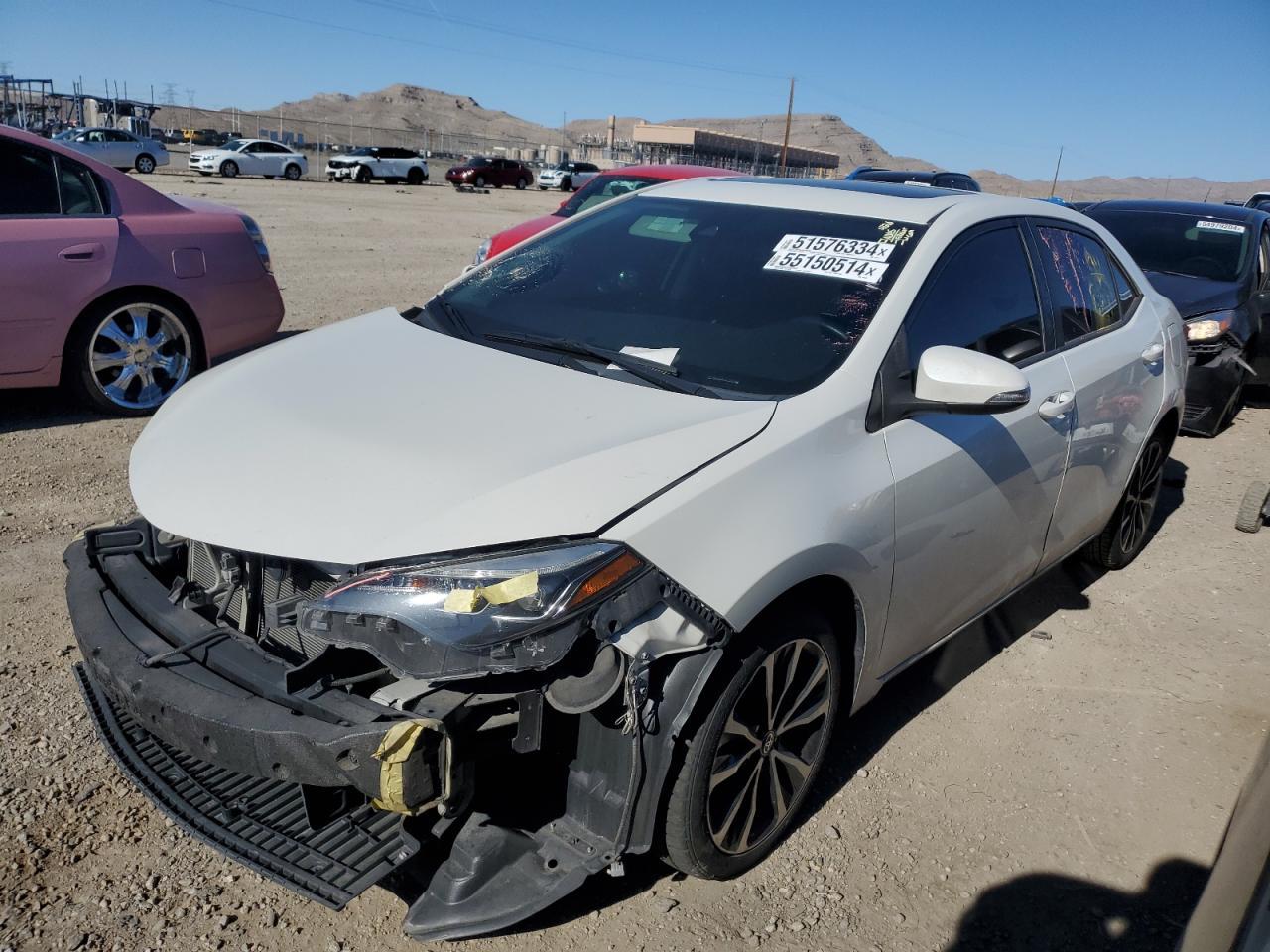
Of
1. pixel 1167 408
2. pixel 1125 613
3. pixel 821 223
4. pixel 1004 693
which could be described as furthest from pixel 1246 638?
pixel 821 223

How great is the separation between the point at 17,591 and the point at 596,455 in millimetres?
2845

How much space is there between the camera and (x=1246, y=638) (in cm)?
459

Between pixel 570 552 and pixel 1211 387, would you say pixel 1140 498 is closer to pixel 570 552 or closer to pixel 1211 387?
pixel 1211 387

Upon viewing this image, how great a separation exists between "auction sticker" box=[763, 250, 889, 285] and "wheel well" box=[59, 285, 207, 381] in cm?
429

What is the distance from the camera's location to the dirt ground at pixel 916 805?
8.46ft

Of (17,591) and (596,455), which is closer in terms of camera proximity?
(596,455)

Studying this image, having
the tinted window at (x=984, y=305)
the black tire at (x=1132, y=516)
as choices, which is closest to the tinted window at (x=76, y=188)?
the tinted window at (x=984, y=305)

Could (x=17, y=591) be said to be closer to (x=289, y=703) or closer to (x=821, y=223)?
(x=289, y=703)

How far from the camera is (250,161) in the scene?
1495 inches

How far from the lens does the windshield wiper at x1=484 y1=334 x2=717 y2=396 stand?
2869mm

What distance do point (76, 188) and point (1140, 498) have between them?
6040 millimetres

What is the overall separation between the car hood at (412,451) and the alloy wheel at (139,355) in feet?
11.0

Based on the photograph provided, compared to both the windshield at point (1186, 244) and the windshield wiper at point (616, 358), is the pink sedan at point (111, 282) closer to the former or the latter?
the windshield wiper at point (616, 358)

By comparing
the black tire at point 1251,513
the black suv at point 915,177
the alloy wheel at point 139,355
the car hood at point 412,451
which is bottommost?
the black tire at point 1251,513
